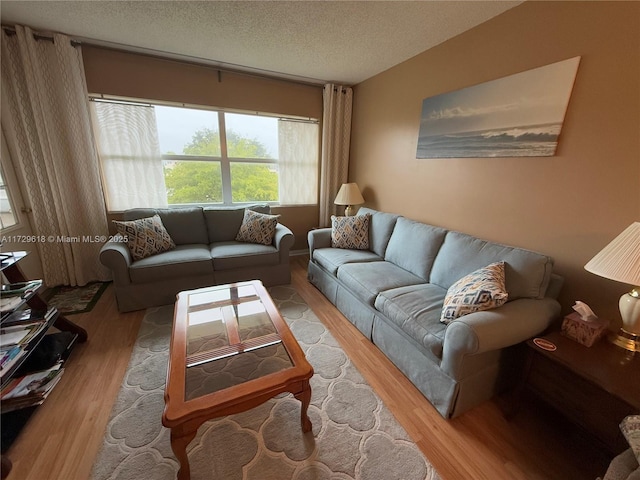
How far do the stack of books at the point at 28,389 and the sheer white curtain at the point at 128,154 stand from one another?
187 centimetres

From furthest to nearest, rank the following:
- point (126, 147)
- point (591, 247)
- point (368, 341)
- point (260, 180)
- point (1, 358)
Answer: point (260, 180), point (126, 147), point (368, 341), point (591, 247), point (1, 358)

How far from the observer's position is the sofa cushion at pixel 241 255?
8.53ft

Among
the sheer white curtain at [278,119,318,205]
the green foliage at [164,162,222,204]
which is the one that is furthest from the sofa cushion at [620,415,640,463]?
the green foliage at [164,162,222,204]

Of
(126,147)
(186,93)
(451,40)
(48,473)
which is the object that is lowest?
(48,473)

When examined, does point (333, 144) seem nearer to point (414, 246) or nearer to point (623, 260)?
point (414, 246)

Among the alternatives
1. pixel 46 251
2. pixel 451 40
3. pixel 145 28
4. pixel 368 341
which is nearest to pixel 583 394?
pixel 368 341

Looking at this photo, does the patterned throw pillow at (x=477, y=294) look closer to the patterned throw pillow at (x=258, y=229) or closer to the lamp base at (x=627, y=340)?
the lamp base at (x=627, y=340)

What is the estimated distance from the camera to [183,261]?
8.00 ft

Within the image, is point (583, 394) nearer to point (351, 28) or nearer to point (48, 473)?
point (48, 473)

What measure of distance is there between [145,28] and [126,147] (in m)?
1.17

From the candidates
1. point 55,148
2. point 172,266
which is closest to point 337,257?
point 172,266

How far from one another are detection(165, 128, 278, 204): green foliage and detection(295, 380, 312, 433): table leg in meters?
2.79

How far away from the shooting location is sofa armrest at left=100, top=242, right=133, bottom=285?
2.19 metres

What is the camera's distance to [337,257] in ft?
8.48
